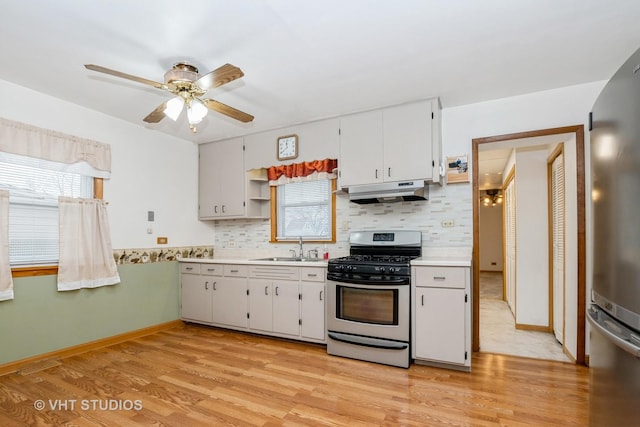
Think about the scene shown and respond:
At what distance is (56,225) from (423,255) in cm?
354

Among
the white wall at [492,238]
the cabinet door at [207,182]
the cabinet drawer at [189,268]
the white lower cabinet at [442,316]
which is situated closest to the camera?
the white lower cabinet at [442,316]

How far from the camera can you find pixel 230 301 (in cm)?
383

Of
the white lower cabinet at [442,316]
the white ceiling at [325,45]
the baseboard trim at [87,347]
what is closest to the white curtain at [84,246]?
the baseboard trim at [87,347]

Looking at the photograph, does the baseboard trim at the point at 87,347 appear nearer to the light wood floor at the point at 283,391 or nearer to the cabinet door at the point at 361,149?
the light wood floor at the point at 283,391

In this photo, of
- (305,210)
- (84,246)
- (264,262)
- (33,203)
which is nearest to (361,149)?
(305,210)

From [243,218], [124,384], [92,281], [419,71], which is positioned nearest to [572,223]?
[419,71]

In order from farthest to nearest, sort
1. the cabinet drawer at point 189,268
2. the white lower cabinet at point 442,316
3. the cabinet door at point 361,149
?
the cabinet drawer at point 189,268 → the cabinet door at point 361,149 → the white lower cabinet at point 442,316

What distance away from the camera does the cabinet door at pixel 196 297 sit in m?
4.00

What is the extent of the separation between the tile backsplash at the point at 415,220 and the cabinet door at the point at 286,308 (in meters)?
0.71

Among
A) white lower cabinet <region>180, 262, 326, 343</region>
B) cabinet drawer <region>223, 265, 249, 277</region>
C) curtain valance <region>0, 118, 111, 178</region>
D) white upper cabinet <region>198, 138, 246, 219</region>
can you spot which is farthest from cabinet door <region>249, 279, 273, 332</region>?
curtain valance <region>0, 118, 111, 178</region>

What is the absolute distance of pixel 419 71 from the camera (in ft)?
8.76

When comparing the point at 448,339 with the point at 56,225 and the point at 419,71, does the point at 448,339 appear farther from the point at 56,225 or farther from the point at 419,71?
the point at 56,225

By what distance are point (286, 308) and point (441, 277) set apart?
1589 millimetres

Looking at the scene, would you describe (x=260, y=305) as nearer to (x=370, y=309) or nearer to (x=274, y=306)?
(x=274, y=306)
